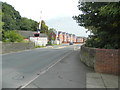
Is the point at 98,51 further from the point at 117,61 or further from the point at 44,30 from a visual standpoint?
the point at 44,30

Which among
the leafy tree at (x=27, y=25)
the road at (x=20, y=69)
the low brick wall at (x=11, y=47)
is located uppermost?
the leafy tree at (x=27, y=25)

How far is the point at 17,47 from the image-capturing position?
87.5 ft

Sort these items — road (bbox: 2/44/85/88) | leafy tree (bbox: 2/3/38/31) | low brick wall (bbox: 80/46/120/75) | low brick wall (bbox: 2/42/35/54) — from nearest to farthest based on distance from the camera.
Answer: road (bbox: 2/44/85/88) → low brick wall (bbox: 80/46/120/75) → low brick wall (bbox: 2/42/35/54) → leafy tree (bbox: 2/3/38/31)

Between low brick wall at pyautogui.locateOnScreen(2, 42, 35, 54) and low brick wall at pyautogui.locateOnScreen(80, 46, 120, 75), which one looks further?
low brick wall at pyautogui.locateOnScreen(2, 42, 35, 54)

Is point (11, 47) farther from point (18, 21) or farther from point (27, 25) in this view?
point (27, 25)

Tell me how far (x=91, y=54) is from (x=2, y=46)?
51.2 feet

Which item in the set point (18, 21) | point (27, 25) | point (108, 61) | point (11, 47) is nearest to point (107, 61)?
point (108, 61)

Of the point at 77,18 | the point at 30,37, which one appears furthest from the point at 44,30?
the point at 77,18

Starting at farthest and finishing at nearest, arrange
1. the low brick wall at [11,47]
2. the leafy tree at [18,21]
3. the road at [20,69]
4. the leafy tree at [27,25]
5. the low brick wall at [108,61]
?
the leafy tree at [27,25]
the leafy tree at [18,21]
the low brick wall at [11,47]
the low brick wall at [108,61]
the road at [20,69]

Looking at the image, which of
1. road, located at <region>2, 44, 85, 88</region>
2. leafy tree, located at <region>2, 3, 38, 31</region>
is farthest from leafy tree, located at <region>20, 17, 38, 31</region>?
road, located at <region>2, 44, 85, 88</region>

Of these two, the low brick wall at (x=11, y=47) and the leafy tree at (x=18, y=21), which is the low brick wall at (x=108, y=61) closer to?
the low brick wall at (x=11, y=47)

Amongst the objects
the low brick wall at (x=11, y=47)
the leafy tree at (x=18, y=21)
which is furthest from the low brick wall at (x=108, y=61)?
the leafy tree at (x=18, y=21)

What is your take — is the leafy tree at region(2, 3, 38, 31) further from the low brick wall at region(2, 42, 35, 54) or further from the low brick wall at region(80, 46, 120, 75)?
the low brick wall at region(80, 46, 120, 75)

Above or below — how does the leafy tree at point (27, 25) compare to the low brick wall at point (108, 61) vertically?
above
